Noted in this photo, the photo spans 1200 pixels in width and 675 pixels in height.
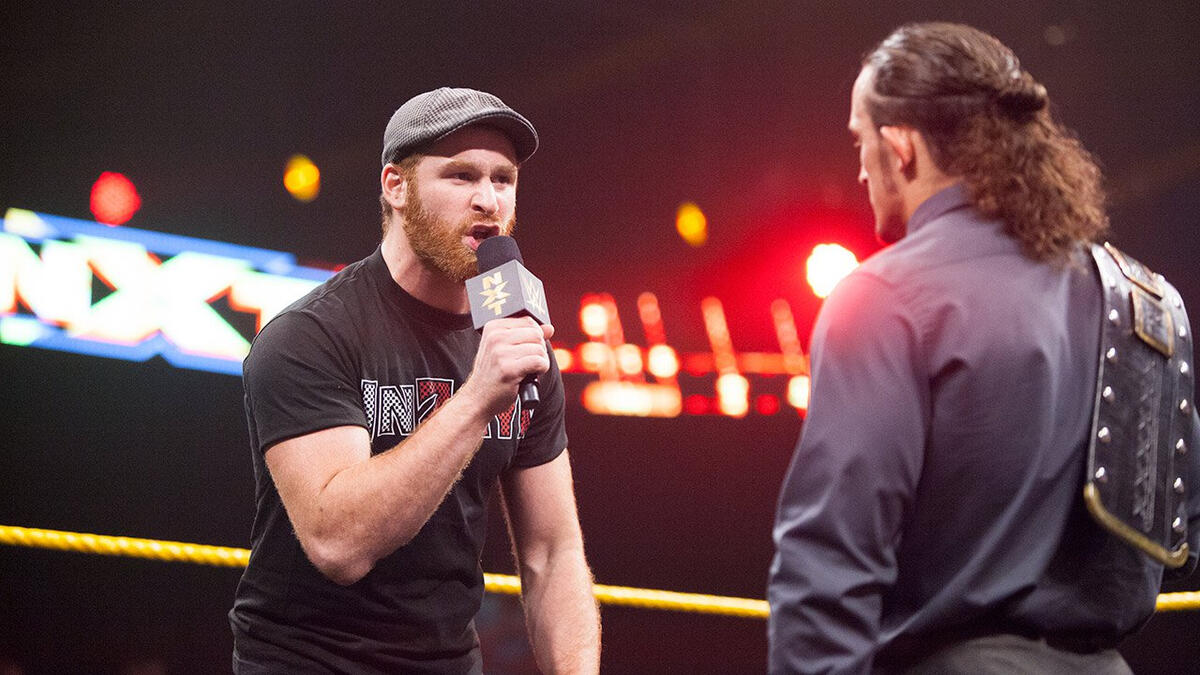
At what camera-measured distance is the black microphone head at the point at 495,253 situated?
1970mm

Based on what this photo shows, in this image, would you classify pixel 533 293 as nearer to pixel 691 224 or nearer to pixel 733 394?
pixel 691 224

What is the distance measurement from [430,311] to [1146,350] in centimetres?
131

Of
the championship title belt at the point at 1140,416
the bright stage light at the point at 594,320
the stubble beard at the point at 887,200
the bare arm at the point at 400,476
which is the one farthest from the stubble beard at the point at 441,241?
the bright stage light at the point at 594,320

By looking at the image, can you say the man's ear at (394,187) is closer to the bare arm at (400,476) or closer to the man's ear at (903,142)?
the bare arm at (400,476)

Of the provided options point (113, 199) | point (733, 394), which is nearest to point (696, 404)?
point (733, 394)

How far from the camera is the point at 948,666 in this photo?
1285 mm

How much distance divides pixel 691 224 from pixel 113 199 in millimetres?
3695

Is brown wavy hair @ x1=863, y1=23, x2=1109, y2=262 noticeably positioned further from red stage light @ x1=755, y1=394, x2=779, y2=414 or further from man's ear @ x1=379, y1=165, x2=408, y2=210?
red stage light @ x1=755, y1=394, x2=779, y2=414

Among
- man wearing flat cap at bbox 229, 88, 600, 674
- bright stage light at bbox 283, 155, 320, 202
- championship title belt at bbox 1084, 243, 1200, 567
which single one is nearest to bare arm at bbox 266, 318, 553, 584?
man wearing flat cap at bbox 229, 88, 600, 674

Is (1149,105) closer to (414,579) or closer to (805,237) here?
(805,237)

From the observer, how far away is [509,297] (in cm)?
187

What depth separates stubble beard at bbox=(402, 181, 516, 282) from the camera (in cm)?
208

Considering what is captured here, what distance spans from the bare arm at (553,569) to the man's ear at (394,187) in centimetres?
62

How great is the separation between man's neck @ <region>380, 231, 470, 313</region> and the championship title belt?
3.97 feet
